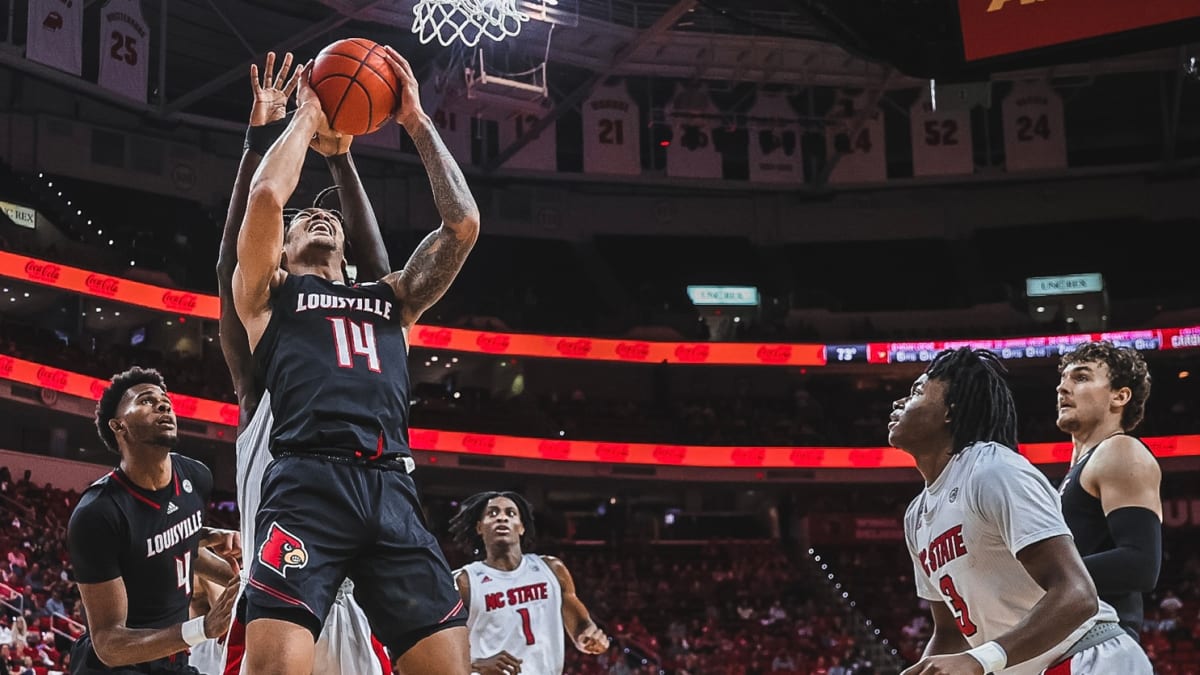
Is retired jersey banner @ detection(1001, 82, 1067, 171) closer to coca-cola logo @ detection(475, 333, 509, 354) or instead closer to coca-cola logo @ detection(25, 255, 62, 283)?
coca-cola logo @ detection(475, 333, 509, 354)

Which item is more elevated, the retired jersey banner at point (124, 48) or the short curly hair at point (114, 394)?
the retired jersey banner at point (124, 48)

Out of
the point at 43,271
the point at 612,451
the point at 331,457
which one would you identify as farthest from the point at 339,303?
the point at 612,451

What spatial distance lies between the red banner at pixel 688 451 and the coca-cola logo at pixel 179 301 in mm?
1809

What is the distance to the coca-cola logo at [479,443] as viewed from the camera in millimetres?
26688

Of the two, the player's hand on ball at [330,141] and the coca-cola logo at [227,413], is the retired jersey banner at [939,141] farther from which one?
the player's hand on ball at [330,141]

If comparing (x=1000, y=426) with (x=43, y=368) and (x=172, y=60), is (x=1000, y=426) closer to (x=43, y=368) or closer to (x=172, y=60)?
(x=43, y=368)

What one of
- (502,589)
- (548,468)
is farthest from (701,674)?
(502,589)

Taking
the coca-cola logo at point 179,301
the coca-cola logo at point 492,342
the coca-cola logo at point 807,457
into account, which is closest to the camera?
the coca-cola logo at point 179,301

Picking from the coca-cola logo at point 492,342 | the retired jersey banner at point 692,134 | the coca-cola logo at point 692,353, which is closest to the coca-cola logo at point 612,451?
the coca-cola logo at point 692,353

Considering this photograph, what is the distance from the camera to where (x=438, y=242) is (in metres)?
4.46

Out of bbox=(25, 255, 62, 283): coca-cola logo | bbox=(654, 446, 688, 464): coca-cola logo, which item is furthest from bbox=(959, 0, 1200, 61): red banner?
bbox=(654, 446, 688, 464): coca-cola logo

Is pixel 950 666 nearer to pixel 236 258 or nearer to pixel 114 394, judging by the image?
pixel 236 258

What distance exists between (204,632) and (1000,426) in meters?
2.70

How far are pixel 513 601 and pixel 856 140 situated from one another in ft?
73.2
